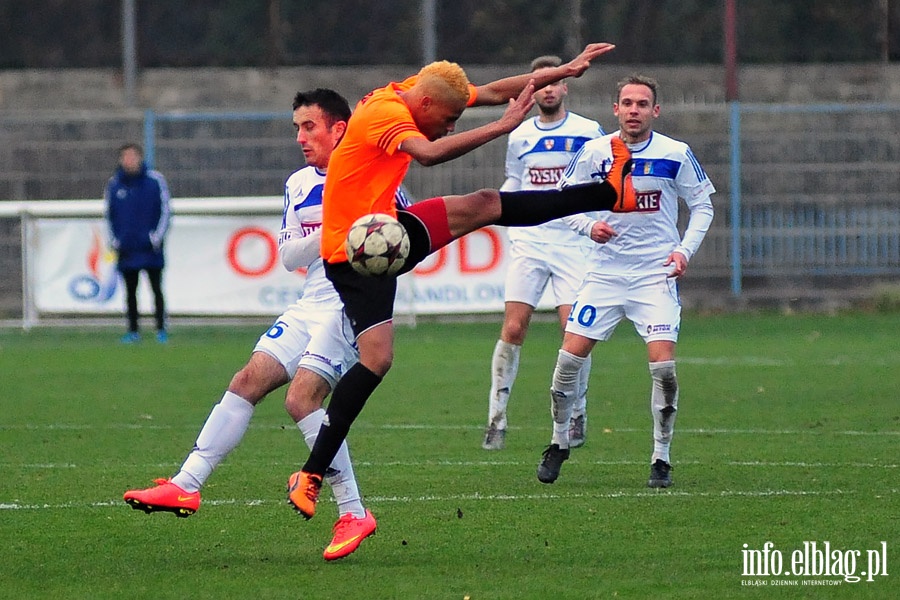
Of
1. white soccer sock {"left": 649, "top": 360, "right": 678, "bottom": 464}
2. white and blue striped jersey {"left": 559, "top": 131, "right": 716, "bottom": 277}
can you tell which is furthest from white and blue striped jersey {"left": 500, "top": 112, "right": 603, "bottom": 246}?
white soccer sock {"left": 649, "top": 360, "right": 678, "bottom": 464}

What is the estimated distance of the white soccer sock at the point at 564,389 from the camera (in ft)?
27.7

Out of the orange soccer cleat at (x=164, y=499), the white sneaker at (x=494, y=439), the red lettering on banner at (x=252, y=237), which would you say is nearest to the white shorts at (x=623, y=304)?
the white sneaker at (x=494, y=439)

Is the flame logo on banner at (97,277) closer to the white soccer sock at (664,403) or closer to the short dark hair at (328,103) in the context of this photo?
the white soccer sock at (664,403)

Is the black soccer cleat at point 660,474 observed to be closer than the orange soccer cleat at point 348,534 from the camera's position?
No

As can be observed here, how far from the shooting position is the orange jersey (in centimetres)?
629

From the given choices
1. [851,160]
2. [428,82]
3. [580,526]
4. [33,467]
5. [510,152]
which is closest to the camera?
[428,82]

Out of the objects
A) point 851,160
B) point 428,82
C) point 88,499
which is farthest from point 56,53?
point 428,82

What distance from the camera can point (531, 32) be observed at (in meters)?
23.6

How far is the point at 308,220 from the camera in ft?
23.4

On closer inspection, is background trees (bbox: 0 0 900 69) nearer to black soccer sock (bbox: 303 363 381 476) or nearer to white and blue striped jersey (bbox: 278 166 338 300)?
white and blue striped jersey (bbox: 278 166 338 300)

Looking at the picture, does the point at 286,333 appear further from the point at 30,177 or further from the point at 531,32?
the point at 531,32

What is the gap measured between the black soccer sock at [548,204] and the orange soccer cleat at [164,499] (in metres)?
1.66

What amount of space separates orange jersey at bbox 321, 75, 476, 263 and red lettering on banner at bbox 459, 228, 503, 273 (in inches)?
495

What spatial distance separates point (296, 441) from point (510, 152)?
7.52 ft
